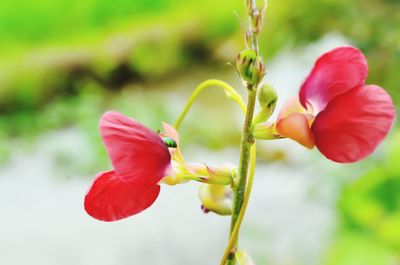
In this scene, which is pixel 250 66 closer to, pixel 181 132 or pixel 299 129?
pixel 299 129

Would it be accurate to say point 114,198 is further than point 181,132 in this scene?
No

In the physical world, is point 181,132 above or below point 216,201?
below

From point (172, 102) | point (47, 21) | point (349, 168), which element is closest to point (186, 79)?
point (172, 102)

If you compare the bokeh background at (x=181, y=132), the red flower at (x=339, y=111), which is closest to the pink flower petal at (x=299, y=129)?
the red flower at (x=339, y=111)

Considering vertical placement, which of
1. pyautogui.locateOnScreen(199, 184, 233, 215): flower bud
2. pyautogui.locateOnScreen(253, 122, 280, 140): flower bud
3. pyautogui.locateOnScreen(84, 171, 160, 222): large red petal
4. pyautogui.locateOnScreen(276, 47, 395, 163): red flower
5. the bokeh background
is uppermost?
pyautogui.locateOnScreen(276, 47, 395, 163): red flower

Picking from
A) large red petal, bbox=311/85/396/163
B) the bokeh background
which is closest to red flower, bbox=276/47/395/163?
large red petal, bbox=311/85/396/163

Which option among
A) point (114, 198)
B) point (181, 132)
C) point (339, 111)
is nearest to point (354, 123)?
point (339, 111)

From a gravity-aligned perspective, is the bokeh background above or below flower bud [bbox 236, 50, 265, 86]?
below

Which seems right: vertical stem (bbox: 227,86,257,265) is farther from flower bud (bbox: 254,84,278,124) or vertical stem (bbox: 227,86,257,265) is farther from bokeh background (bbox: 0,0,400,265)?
bokeh background (bbox: 0,0,400,265)

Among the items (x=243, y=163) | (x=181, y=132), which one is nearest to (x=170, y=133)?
(x=243, y=163)
